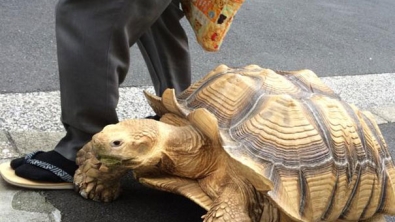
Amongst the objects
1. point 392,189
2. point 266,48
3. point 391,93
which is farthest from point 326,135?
point 266,48

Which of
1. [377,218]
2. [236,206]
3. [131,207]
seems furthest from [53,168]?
[377,218]

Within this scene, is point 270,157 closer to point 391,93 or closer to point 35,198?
point 35,198

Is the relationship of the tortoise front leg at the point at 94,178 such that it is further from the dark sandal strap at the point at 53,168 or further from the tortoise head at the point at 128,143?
the tortoise head at the point at 128,143

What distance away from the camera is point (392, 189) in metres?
1.96

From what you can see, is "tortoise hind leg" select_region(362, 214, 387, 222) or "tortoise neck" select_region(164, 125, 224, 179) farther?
"tortoise hind leg" select_region(362, 214, 387, 222)

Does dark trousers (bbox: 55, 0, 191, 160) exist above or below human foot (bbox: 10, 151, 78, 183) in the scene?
above

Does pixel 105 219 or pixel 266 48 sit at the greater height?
pixel 105 219

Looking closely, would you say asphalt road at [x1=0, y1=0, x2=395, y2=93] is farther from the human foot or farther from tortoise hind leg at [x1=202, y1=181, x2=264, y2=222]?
tortoise hind leg at [x1=202, y1=181, x2=264, y2=222]

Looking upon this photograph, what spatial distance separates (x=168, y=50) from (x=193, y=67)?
142cm

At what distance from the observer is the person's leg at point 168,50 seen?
91.9 inches

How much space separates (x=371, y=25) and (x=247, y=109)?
485cm

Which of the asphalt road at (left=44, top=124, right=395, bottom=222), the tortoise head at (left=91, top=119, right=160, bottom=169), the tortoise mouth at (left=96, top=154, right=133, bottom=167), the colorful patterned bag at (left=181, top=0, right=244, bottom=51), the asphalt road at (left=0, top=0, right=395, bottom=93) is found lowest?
the asphalt road at (left=0, top=0, right=395, bottom=93)

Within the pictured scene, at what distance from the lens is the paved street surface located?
6.40 feet

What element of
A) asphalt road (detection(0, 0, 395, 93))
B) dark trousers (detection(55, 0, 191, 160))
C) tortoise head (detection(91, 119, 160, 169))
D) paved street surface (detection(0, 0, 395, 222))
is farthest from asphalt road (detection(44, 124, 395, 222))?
asphalt road (detection(0, 0, 395, 93))
